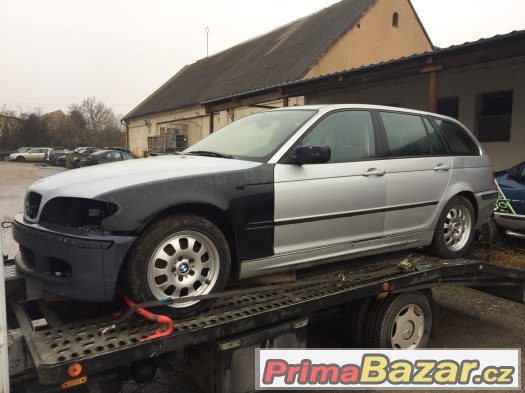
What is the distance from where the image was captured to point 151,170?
287 cm

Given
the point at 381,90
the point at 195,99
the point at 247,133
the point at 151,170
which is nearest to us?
the point at 151,170

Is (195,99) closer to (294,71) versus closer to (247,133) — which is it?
(294,71)

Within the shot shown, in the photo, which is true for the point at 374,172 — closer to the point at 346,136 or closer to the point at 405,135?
the point at 346,136

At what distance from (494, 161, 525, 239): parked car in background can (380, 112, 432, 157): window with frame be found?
10.5ft

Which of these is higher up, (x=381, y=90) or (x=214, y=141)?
(x=381, y=90)

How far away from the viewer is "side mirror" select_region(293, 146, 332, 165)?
312cm

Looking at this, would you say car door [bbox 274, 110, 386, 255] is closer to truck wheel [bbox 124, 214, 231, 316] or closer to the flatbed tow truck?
the flatbed tow truck

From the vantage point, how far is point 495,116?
11570 millimetres

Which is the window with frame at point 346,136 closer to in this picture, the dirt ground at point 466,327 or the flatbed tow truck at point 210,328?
the flatbed tow truck at point 210,328

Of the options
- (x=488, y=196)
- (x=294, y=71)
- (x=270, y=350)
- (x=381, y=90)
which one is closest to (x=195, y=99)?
(x=294, y=71)

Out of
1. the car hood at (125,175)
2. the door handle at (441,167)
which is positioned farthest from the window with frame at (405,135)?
the car hood at (125,175)

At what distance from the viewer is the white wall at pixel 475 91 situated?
10.8 metres

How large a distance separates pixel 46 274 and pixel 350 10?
2185 cm

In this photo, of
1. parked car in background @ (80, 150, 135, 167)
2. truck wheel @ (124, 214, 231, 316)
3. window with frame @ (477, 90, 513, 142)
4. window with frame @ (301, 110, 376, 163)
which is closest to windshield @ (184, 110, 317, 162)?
window with frame @ (301, 110, 376, 163)
